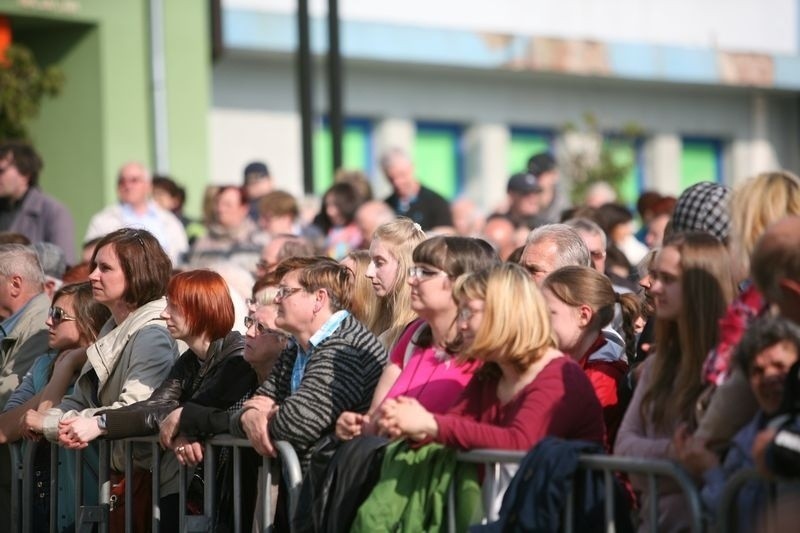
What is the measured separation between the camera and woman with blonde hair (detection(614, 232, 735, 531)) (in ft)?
17.5

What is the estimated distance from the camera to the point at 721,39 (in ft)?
98.0

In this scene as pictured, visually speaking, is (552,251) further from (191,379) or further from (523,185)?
(523,185)

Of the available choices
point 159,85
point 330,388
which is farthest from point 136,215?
point 330,388

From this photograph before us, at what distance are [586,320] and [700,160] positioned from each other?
24.1 metres

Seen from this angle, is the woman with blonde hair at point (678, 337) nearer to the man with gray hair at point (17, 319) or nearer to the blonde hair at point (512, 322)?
the blonde hair at point (512, 322)

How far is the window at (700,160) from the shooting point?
2962cm

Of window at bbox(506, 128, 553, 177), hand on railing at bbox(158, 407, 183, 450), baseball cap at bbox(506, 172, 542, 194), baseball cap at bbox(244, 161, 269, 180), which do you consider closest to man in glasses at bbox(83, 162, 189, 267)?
baseball cap at bbox(244, 161, 269, 180)

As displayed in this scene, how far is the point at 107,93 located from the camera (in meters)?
18.1

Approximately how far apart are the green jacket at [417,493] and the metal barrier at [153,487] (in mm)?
614

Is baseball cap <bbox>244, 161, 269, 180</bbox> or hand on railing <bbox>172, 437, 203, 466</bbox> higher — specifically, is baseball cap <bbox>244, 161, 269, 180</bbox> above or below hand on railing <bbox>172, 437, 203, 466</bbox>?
above

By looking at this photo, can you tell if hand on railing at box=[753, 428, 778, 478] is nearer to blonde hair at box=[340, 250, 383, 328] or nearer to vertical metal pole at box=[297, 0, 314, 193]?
blonde hair at box=[340, 250, 383, 328]

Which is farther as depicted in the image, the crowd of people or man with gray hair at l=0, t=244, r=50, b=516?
man with gray hair at l=0, t=244, r=50, b=516

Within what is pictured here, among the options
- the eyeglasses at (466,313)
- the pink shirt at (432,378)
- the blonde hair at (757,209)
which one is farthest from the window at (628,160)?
the blonde hair at (757,209)

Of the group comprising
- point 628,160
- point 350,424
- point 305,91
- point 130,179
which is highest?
point 305,91
